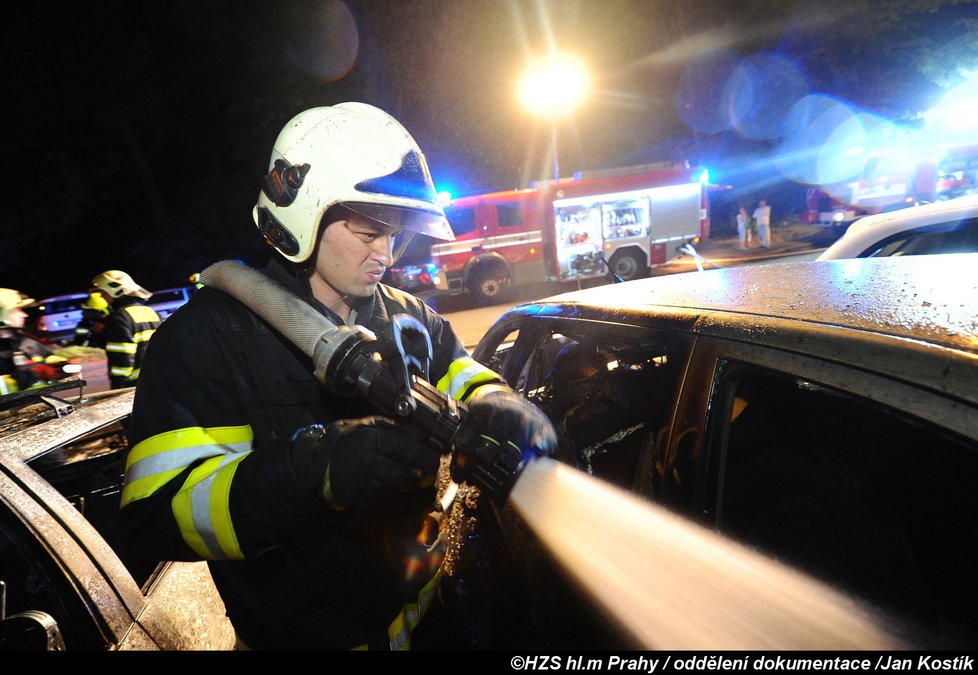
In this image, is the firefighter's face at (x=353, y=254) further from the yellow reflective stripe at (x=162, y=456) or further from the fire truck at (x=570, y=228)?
the fire truck at (x=570, y=228)

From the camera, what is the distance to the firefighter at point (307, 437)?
Result: 1.09 m

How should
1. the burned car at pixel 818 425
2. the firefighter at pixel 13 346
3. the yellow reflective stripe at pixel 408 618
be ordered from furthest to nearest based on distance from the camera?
the firefighter at pixel 13 346 → the yellow reflective stripe at pixel 408 618 → the burned car at pixel 818 425

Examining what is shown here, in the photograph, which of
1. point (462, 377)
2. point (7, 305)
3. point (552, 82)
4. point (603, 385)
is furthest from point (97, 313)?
point (552, 82)

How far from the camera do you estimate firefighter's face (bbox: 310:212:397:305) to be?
154 centimetres

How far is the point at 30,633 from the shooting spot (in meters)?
1.43

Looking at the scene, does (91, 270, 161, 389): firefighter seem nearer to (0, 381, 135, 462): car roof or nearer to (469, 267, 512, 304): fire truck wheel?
(0, 381, 135, 462): car roof

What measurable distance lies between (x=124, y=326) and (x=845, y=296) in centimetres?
581

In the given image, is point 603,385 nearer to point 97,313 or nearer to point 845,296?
point 845,296

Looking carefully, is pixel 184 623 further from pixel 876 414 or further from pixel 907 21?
pixel 907 21

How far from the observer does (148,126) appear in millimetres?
17969

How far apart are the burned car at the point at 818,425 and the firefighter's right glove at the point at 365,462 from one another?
0.71 metres

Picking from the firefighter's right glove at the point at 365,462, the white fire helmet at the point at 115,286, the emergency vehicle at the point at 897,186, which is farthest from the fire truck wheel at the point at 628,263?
the firefighter's right glove at the point at 365,462

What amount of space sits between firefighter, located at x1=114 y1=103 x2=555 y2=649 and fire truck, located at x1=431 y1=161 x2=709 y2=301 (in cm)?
1028

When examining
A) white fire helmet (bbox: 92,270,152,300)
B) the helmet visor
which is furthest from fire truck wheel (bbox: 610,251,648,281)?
the helmet visor
